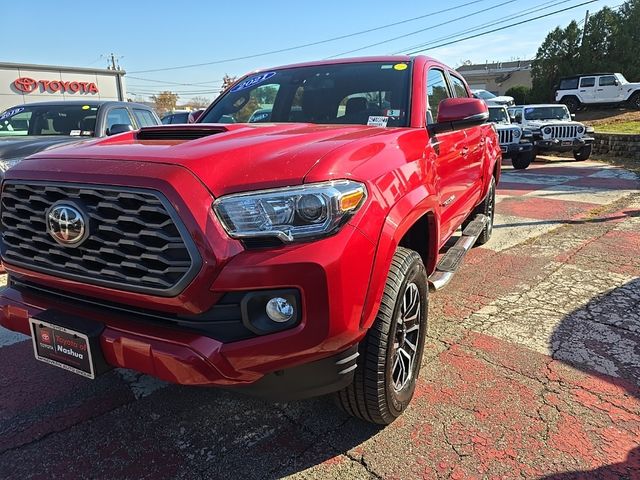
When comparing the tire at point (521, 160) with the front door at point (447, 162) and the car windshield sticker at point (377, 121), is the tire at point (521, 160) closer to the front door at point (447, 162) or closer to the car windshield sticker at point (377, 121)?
the front door at point (447, 162)

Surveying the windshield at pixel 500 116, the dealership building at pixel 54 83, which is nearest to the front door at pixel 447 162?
the windshield at pixel 500 116

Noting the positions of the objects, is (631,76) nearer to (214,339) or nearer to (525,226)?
(525,226)

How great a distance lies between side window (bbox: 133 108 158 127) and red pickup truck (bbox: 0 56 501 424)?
5.56 metres

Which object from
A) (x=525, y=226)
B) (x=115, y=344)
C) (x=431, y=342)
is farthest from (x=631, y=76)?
(x=115, y=344)

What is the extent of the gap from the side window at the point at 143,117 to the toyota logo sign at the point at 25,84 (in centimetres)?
1786

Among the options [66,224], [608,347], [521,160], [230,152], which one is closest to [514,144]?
[521,160]

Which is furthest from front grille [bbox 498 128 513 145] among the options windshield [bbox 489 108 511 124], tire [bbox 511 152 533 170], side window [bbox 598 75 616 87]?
side window [bbox 598 75 616 87]

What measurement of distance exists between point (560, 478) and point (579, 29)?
118 feet

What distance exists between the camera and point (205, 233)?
171cm

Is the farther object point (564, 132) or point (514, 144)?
point (564, 132)

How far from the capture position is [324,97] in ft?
11.0

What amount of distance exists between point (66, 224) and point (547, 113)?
16.9m

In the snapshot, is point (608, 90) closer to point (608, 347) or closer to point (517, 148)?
point (517, 148)

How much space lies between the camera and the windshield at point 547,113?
15.8 metres
